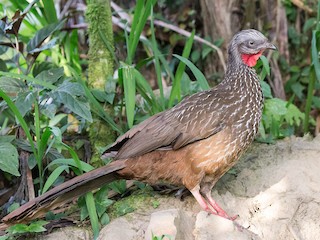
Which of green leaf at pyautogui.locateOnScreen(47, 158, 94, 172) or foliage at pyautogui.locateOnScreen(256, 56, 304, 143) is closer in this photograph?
green leaf at pyautogui.locateOnScreen(47, 158, 94, 172)

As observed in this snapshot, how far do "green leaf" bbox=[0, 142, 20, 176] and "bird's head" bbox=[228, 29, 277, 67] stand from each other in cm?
155

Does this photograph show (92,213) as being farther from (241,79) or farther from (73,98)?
(241,79)

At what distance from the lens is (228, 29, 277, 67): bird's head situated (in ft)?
13.1

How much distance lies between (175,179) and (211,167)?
0.25 metres

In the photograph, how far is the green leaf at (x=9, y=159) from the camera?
145 inches

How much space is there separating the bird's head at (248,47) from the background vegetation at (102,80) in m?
0.19

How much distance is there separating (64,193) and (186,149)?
796 mm

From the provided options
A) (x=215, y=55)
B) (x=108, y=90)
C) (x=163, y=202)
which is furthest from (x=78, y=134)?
(x=215, y=55)

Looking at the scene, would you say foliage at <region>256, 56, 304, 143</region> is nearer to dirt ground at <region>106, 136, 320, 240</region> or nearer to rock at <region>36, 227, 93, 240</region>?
dirt ground at <region>106, 136, 320, 240</region>

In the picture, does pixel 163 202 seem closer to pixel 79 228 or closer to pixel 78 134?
pixel 79 228

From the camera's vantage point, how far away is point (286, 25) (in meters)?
6.10

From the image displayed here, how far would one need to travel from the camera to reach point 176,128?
12.4ft

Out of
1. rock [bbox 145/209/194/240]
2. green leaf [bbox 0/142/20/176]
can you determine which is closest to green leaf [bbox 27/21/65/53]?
green leaf [bbox 0/142/20/176]

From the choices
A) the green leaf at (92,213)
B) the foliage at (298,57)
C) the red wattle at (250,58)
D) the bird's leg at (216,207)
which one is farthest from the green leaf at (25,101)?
the foliage at (298,57)
